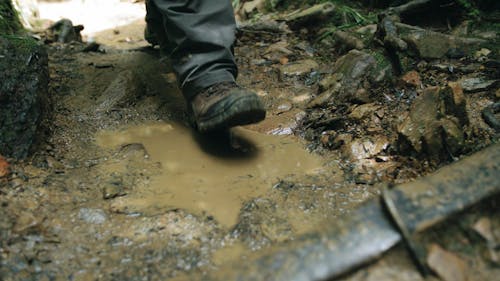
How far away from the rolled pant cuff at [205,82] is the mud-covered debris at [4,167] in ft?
2.81

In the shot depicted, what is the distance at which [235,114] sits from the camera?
5.89 ft

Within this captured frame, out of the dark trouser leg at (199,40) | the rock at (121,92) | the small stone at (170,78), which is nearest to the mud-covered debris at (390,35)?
the dark trouser leg at (199,40)

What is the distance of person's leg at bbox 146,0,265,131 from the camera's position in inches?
78.0

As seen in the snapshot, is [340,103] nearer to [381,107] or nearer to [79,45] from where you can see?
[381,107]

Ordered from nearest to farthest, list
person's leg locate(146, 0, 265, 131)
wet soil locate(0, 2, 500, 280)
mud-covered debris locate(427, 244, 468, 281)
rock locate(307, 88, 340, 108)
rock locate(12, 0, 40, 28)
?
1. mud-covered debris locate(427, 244, 468, 281)
2. wet soil locate(0, 2, 500, 280)
3. person's leg locate(146, 0, 265, 131)
4. rock locate(307, 88, 340, 108)
5. rock locate(12, 0, 40, 28)

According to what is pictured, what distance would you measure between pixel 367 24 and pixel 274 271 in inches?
91.7

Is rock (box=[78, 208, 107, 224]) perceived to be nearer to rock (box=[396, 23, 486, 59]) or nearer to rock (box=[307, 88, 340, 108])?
rock (box=[307, 88, 340, 108])

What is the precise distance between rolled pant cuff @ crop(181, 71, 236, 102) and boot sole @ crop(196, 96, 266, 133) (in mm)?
190

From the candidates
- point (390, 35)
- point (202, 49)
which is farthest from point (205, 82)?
point (390, 35)

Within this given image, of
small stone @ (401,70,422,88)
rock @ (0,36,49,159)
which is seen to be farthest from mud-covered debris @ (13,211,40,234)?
small stone @ (401,70,422,88)

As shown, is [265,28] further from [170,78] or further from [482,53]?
[482,53]

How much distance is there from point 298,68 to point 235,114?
104 cm

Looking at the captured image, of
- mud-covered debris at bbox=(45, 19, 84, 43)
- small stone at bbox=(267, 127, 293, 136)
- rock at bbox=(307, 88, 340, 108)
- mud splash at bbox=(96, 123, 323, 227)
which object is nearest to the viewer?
mud splash at bbox=(96, 123, 323, 227)

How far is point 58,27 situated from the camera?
12.3 feet
